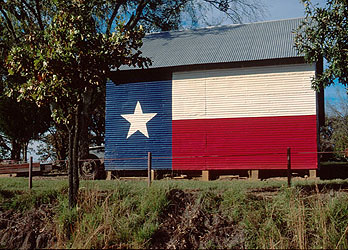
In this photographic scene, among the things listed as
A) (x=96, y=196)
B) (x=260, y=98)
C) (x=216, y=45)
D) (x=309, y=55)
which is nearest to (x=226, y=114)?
(x=260, y=98)

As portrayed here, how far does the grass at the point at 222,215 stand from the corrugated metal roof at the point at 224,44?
7981 mm

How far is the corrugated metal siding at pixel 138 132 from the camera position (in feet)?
57.6

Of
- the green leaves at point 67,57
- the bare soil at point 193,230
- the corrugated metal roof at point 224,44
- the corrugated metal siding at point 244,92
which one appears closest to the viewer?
the bare soil at point 193,230

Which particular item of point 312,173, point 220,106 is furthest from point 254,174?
point 220,106

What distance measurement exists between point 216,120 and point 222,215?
8.09m

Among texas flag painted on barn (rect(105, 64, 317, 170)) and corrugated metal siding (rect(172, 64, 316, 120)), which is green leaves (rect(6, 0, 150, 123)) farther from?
corrugated metal siding (rect(172, 64, 316, 120))

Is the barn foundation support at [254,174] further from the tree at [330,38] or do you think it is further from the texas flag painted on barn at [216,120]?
the tree at [330,38]

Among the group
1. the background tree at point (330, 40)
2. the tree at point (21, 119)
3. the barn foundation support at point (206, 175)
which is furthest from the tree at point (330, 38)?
the tree at point (21, 119)

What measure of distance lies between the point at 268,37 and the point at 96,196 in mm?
11564

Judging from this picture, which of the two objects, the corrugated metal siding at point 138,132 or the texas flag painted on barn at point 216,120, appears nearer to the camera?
the texas flag painted on barn at point 216,120

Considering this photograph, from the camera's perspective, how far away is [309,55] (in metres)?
12.4

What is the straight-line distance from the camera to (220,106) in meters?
16.9

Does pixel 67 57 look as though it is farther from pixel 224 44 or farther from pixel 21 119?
pixel 21 119

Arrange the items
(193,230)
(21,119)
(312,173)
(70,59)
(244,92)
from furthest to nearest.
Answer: (21,119) < (244,92) < (312,173) < (70,59) < (193,230)
